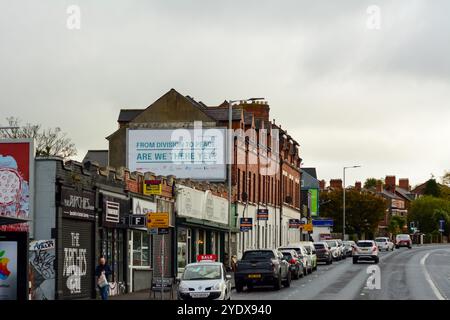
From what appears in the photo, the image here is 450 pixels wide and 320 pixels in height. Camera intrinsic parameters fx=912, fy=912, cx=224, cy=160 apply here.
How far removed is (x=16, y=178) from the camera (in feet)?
99.9

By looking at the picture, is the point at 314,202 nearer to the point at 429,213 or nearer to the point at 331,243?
the point at 331,243

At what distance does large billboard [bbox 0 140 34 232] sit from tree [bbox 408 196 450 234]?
151m

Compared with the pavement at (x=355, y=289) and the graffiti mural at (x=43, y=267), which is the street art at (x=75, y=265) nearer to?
the graffiti mural at (x=43, y=267)

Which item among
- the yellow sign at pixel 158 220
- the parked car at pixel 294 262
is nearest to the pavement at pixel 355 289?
the parked car at pixel 294 262

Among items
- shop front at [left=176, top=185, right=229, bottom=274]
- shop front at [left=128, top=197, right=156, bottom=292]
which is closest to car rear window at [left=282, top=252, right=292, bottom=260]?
shop front at [left=176, top=185, right=229, bottom=274]

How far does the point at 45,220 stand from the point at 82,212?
242cm

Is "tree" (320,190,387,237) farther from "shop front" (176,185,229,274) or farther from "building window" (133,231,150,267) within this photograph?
"building window" (133,231,150,267)

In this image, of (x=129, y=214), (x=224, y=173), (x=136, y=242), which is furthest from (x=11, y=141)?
(x=224, y=173)

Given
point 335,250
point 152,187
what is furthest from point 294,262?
point 335,250

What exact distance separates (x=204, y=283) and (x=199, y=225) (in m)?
20.5

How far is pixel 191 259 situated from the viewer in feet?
159

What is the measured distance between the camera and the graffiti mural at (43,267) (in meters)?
29.8

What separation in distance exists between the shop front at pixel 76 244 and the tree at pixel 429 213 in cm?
14731
